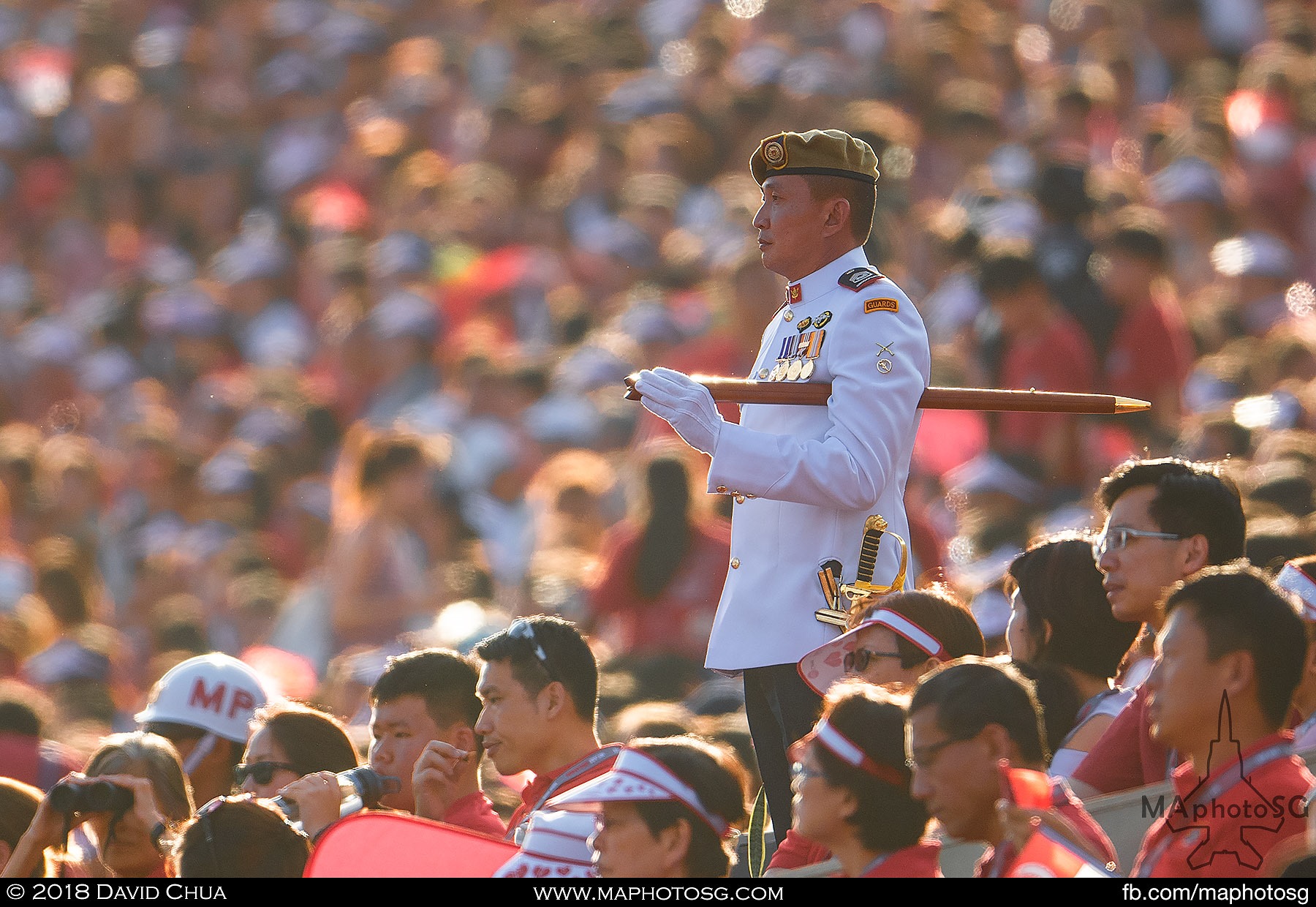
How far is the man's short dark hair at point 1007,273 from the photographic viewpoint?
9.48 meters

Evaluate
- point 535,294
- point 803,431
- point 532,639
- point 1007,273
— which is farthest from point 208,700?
point 535,294

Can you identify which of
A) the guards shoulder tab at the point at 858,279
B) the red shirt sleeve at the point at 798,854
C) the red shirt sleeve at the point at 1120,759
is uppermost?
the guards shoulder tab at the point at 858,279

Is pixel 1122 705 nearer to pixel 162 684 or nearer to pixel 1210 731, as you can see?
pixel 1210 731

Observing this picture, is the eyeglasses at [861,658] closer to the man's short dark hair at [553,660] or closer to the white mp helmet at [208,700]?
the man's short dark hair at [553,660]

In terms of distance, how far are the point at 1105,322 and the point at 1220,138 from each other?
103 inches

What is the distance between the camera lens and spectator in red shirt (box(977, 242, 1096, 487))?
29.6 feet

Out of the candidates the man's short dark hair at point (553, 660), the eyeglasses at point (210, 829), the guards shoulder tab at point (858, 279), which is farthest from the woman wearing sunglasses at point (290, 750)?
the guards shoulder tab at point (858, 279)

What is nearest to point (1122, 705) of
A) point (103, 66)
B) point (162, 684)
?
point (162, 684)

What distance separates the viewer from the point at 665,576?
27.3ft

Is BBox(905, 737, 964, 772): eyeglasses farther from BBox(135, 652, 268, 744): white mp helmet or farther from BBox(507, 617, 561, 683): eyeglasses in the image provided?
BBox(135, 652, 268, 744): white mp helmet

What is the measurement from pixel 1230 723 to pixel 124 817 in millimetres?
2884

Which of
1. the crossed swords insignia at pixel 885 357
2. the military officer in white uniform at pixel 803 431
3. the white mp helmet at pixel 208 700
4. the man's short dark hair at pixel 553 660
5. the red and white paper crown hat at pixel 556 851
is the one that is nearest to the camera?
the red and white paper crown hat at pixel 556 851

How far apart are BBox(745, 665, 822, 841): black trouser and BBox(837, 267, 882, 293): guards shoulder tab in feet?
3.11

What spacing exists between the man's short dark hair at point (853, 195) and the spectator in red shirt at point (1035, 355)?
3.65 m
